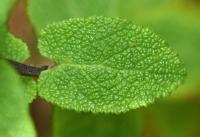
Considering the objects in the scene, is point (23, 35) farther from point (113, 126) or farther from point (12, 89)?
point (12, 89)

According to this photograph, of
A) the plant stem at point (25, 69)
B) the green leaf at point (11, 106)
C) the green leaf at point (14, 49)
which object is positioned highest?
the green leaf at point (14, 49)

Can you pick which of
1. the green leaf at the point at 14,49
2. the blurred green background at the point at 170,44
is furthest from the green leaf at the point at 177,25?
the green leaf at the point at 14,49

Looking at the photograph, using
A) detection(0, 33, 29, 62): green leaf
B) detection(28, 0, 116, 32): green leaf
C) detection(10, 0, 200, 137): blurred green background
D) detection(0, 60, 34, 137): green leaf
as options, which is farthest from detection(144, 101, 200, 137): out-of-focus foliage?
detection(0, 60, 34, 137): green leaf

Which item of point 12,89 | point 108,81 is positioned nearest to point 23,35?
Result: point 108,81

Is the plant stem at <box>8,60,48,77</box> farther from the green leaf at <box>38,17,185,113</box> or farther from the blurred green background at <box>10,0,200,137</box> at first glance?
the blurred green background at <box>10,0,200,137</box>

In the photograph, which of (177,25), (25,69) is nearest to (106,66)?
(25,69)

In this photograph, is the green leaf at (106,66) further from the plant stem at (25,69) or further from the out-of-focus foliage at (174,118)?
the out-of-focus foliage at (174,118)

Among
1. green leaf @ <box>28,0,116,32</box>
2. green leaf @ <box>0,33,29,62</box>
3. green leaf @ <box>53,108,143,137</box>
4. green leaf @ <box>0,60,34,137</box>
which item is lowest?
green leaf @ <box>0,60,34,137</box>
